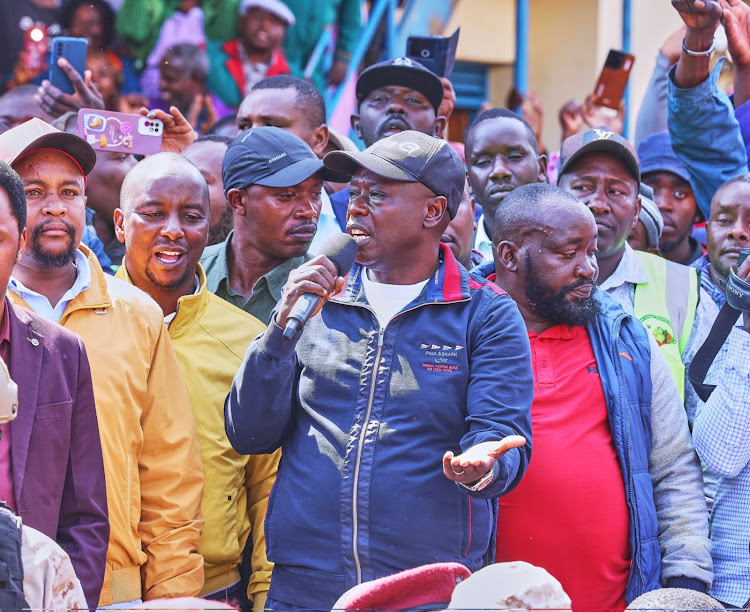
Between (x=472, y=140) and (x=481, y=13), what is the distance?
5.87m

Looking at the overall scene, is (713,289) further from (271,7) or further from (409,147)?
(271,7)

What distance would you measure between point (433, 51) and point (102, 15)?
104 inches

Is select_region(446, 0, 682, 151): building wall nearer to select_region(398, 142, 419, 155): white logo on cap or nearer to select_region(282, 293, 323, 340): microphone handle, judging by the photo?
select_region(398, 142, 419, 155): white logo on cap

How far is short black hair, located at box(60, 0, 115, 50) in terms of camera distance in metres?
7.06

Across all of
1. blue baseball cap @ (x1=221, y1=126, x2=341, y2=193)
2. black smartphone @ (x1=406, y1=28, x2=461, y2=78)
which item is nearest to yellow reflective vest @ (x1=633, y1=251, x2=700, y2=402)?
blue baseball cap @ (x1=221, y1=126, x2=341, y2=193)

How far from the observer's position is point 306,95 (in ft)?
16.9

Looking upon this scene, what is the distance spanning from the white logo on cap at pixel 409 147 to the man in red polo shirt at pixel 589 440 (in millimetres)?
693

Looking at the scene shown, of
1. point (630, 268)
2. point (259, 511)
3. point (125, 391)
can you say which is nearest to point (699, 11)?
point (630, 268)

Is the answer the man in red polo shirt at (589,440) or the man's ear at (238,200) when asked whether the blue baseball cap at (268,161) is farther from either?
the man in red polo shirt at (589,440)

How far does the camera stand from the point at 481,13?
1068cm

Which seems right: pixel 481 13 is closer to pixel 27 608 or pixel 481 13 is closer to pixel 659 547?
pixel 659 547

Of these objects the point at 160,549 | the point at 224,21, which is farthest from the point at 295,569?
the point at 224,21

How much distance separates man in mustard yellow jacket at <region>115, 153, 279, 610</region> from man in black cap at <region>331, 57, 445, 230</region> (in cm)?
135

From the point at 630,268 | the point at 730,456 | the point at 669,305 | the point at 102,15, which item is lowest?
the point at 730,456
